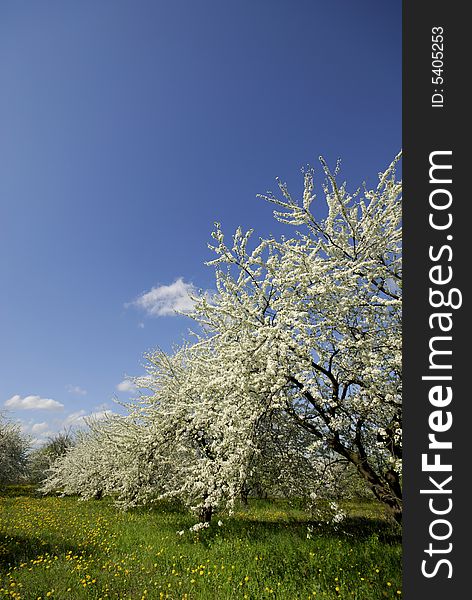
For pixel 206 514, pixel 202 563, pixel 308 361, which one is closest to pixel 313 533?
pixel 202 563

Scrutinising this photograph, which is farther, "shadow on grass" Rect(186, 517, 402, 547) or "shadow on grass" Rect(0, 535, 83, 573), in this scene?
"shadow on grass" Rect(186, 517, 402, 547)

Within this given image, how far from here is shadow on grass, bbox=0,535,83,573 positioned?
8.40m

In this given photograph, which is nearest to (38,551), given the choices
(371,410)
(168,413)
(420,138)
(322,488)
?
(168,413)

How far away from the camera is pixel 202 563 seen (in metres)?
7.50

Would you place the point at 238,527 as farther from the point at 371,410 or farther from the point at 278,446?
the point at 371,410

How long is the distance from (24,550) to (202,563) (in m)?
4.96

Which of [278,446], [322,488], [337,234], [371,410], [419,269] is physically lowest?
[322,488]

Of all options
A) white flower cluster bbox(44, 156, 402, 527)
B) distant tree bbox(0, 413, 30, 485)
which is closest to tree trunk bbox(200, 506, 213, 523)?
white flower cluster bbox(44, 156, 402, 527)

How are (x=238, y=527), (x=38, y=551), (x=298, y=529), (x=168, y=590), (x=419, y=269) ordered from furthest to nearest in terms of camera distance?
1. (x=238, y=527)
2. (x=298, y=529)
3. (x=38, y=551)
4. (x=168, y=590)
5. (x=419, y=269)

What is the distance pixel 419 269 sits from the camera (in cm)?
398

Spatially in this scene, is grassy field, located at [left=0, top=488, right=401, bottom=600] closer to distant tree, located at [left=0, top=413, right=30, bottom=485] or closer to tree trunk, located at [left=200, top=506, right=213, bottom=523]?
tree trunk, located at [left=200, top=506, right=213, bottom=523]

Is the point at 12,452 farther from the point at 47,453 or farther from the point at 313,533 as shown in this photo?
the point at 313,533

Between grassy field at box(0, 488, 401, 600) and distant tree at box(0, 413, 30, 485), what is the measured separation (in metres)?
24.2

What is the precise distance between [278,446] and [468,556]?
508 cm
